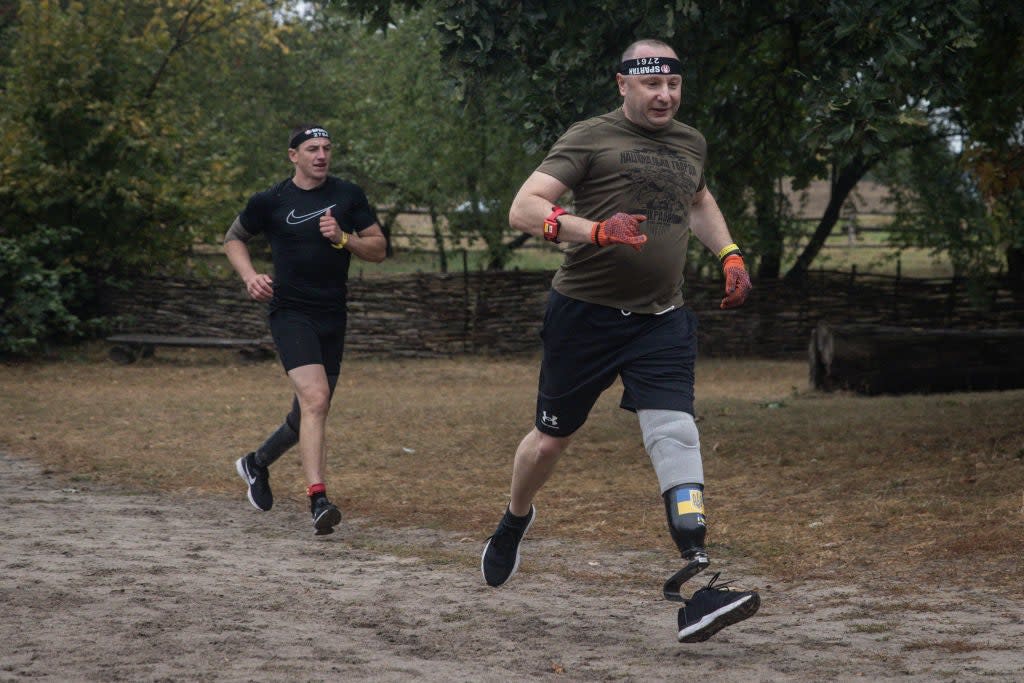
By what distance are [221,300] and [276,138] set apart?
11.3 metres

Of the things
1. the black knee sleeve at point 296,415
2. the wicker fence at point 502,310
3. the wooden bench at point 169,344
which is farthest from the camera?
the wicker fence at point 502,310

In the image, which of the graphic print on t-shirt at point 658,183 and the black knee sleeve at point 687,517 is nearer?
the black knee sleeve at point 687,517

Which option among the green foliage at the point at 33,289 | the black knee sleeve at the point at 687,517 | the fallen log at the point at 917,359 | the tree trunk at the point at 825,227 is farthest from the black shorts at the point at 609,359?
the tree trunk at the point at 825,227

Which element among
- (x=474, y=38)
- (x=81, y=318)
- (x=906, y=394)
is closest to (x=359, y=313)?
(x=81, y=318)

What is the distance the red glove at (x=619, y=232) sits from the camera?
483 cm

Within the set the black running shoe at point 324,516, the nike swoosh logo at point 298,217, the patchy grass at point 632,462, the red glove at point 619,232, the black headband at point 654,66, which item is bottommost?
the patchy grass at point 632,462

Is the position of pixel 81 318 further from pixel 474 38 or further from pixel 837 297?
pixel 474 38

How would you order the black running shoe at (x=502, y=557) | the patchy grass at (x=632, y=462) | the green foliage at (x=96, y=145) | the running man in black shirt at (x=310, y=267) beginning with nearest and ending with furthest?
the black running shoe at (x=502, y=557)
the patchy grass at (x=632, y=462)
the running man in black shirt at (x=310, y=267)
the green foliage at (x=96, y=145)

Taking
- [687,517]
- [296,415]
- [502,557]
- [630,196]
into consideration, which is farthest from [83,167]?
[687,517]

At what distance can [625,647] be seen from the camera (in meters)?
5.12

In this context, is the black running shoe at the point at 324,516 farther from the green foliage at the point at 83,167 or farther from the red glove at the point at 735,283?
the green foliage at the point at 83,167

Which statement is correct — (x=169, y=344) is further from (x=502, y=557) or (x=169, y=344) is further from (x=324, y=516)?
(x=502, y=557)

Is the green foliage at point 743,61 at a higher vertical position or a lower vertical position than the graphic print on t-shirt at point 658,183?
higher

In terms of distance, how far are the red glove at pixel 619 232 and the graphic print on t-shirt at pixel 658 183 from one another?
49cm
